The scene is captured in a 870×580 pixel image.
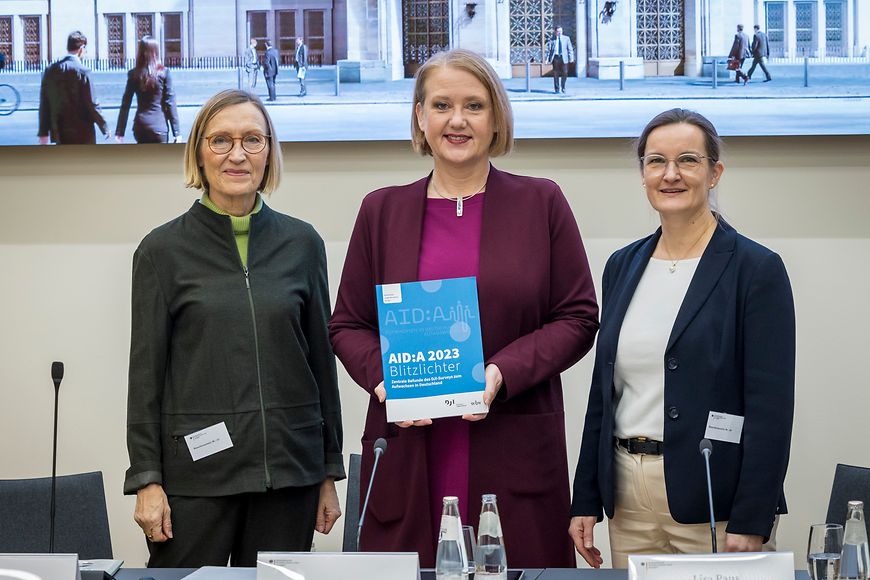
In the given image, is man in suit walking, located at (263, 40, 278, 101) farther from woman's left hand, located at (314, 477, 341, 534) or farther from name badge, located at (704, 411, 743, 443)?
name badge, located at (704, 411, 743, 443)

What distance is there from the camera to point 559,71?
3.72m

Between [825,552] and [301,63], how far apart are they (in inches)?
105

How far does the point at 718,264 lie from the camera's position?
227cm

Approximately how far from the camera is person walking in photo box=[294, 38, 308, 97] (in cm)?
378

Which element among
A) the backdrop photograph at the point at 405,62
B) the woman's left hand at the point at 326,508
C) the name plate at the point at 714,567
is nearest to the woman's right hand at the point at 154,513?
the woman's left hand at the point at 326,508

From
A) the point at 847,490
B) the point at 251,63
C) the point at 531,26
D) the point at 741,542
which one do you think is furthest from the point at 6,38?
the point at 847,490

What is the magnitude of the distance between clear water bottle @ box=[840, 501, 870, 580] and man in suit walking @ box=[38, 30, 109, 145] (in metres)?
3.05

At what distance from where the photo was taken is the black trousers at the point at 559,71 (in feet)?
12.2

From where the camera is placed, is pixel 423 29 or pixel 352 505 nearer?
pixel 352 505

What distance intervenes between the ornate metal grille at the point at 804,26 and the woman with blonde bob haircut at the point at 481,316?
172 cm

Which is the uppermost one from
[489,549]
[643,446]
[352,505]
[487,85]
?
[487,85]

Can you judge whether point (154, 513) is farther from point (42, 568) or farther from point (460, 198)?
point (460, 198)

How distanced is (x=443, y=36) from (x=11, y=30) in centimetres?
169

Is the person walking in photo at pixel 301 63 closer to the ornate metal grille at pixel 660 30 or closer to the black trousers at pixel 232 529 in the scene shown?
the ornate metal grille at pixel 660 30
